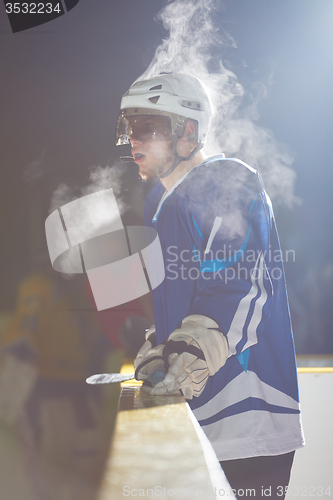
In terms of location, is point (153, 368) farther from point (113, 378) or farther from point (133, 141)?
point (133, 141)

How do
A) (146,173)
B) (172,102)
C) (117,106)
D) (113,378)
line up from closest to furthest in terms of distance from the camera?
(113,378)
(172,102)
(146,173)
(117,106)

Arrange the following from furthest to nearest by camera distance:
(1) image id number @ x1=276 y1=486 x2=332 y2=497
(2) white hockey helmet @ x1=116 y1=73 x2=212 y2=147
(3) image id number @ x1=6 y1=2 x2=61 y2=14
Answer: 1. (3) image id number @ x1=6 y1=2 x2=61 y2=14
2. (1) image id number @ x1=276 y1=486 x2=332 y2=497
3. (2) white hockey helmet @ x1=116 y1=73 x2=212 y2=147

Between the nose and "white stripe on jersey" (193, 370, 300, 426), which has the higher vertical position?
the nose

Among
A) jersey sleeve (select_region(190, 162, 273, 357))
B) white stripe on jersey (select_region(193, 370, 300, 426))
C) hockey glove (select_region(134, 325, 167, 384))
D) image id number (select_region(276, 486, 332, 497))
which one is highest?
jersey sleeve (select_region(190, 162, 273, 357))

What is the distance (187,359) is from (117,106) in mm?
1015

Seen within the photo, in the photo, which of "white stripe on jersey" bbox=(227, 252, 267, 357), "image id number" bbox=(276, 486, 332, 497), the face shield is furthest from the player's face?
"image id number" bbox=(276, 486, 332, 497)

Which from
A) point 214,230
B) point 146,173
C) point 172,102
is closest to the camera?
point 214,230

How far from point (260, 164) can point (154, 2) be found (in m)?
0.69

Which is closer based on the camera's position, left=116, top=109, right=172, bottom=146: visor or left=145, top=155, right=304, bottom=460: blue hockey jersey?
left=145, top=155, right=304, bottom=460: blue hockey jersey

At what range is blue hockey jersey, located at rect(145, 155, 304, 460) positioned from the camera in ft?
3.47

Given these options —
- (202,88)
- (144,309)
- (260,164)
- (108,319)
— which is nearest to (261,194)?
(260,164)

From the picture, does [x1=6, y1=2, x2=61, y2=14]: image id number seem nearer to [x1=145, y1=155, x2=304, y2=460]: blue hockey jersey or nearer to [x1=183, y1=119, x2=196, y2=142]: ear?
[x1=183, y1=119, x2=196, y2=142]: ear


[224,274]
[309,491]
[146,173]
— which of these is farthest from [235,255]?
[309,491]

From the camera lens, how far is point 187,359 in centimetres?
72
